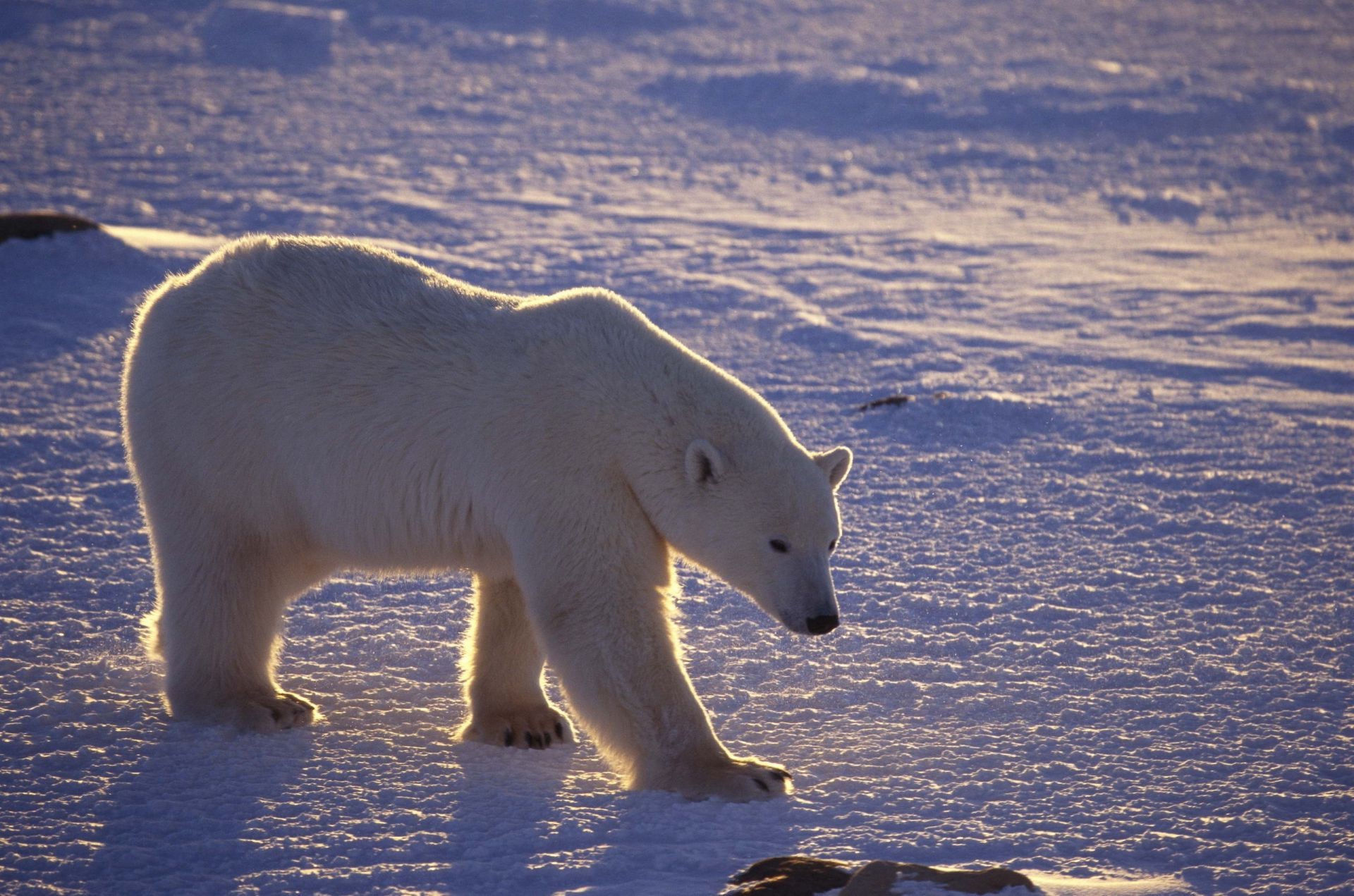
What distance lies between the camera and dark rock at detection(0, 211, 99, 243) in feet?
24.5

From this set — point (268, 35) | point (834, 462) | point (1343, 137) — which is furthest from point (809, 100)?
point (834, 462)

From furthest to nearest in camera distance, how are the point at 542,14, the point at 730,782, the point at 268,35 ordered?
the point at 542,14
the point at 268,35
the point at 730,782

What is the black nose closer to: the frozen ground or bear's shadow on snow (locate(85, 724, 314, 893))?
the frozen ground

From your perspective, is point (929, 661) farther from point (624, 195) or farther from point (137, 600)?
point (624, 195)

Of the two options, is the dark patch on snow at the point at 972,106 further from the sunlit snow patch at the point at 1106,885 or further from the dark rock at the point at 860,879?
the dark rock at the point at 860,879

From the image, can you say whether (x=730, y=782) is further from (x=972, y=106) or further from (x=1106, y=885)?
(x=972, y=106)

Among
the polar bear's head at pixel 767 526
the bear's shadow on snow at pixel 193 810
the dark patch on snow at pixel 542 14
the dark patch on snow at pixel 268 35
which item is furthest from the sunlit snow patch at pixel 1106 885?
the dark patch on snow at pixel 542 14

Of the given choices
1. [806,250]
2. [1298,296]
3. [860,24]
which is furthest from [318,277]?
[860,24]

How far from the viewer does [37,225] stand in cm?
752

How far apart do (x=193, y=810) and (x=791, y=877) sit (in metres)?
1.41

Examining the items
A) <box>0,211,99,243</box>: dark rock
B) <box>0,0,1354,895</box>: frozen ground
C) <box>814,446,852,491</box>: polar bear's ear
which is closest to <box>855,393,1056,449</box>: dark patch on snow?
<box>0,0,1354,895</box>: frozen ground

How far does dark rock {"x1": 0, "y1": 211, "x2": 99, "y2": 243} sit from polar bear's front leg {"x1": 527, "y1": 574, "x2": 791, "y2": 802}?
554cm

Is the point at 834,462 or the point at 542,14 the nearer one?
the point at 834,462

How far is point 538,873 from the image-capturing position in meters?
2.79
